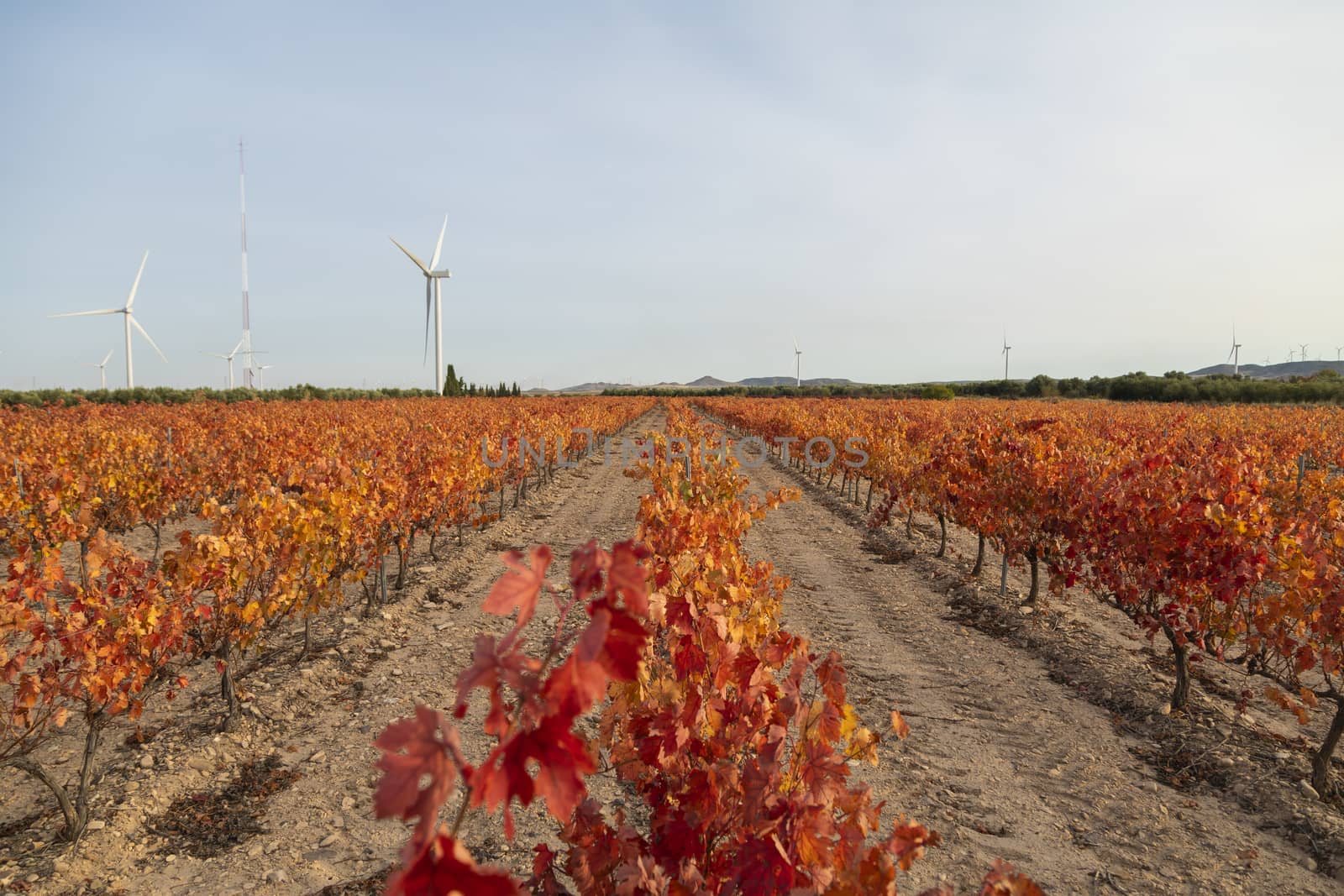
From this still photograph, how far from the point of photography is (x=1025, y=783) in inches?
201

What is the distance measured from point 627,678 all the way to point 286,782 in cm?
535

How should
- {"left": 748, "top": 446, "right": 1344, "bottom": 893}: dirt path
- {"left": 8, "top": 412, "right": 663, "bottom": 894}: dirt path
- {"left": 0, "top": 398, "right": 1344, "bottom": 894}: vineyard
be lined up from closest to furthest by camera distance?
{"left": 0, "top": 398, "right": 1344, "bottom": 894}: vineyard
{"left": 8, "top": 412, "right": 663, "bottom": 894}: dirt path
{"left": 748, "top": 446, "right": 1344, "bottom": 893}: dirt path

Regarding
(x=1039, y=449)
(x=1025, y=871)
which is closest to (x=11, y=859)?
(x=1025, y=871)

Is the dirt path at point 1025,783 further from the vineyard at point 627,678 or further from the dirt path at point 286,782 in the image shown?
the dirt path at point 286,782

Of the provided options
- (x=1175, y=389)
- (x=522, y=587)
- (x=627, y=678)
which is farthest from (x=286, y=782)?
(x=1175, y=389)

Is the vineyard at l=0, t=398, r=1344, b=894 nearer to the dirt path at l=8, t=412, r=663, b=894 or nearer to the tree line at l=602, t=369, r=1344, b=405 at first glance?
the dirt path at l=8, t=412, r=663, b=894

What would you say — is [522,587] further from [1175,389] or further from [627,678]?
[1175,389]

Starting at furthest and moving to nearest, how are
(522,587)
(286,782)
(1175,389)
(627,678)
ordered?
(1175,389) → (286,782) → (522,587) → (627,678)

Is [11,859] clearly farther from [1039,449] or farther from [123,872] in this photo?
[1039,449]

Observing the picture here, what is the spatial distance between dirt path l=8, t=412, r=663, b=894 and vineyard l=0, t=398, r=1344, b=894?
0.09ft

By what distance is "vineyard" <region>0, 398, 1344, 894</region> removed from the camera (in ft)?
5.87

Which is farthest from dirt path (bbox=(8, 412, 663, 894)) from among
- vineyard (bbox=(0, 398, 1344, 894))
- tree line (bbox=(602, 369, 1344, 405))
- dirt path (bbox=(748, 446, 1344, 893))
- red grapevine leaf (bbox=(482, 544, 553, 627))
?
tree line (bbox=(602, 369, 1344, 405))

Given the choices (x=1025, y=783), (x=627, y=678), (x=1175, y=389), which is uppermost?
(x=1175, y=389)

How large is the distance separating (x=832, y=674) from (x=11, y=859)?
4897 millimetres
